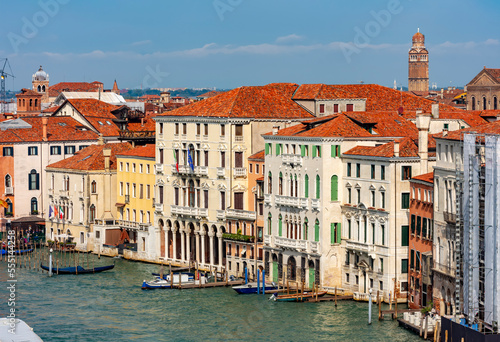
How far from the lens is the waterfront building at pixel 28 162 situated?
75.9m

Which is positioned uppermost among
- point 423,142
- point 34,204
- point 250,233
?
point 423,142

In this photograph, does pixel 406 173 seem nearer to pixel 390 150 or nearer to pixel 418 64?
pixel 390 150

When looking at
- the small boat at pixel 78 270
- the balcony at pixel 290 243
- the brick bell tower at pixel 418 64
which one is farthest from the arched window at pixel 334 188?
the brick bell tower at pixel 418 64

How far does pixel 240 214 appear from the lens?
59.6 metres

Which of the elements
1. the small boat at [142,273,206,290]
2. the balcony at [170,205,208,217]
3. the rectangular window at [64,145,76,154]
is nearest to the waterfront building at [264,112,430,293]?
the small boat at [142,273,206,290]

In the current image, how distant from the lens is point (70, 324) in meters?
49.9

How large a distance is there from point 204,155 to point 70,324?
48.0 feet

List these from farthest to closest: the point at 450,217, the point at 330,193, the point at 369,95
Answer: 1. the point at 369,95
2. the point at 330,193
3. the point at 450,217

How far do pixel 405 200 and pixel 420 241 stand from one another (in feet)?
6.40

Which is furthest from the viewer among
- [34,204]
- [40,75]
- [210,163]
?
[40,75]

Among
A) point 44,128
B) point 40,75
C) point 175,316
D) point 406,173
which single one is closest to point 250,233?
point 175,316

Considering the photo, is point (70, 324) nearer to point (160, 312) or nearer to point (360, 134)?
point (160, 312)

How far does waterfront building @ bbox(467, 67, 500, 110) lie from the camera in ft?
369

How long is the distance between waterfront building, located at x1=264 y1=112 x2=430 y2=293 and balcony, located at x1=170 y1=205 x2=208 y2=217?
246 inches
